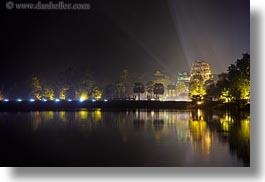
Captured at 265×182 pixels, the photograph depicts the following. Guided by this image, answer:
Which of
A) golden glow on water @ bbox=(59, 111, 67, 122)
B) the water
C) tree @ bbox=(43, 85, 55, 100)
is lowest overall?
the water

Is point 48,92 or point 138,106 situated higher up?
point 48,92

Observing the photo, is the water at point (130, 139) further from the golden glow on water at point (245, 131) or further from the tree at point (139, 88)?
the tree at point (139, 88)

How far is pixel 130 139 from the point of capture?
6.64 m

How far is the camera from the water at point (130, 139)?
554 centimetres

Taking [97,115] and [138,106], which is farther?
[97,115]

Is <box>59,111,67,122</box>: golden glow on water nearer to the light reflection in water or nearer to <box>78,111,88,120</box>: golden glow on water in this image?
the light reflection in water

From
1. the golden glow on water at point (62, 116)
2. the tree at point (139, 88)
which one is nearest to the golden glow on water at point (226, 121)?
the tree at point (139, 88)

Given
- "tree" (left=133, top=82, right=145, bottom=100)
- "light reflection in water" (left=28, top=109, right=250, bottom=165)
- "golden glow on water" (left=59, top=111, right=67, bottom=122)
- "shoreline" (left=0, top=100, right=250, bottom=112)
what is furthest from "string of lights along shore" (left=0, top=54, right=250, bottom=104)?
"golden glow on water" (left=59, top=111, right=67, bottom=122)

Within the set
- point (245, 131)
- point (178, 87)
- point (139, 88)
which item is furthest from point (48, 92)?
point (245, 131)

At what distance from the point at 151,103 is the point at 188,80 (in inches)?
39.4

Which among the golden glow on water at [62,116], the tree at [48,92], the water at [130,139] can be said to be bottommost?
the water at [130,139]

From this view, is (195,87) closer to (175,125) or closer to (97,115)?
(175,125)

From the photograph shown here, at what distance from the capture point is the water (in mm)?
5543

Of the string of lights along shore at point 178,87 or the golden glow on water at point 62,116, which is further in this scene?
the golden glow on water at point 62,116
